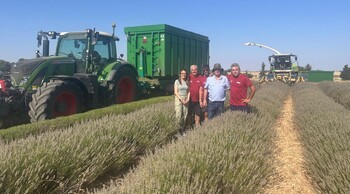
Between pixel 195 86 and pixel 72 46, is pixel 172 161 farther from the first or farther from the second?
pixel 72 46

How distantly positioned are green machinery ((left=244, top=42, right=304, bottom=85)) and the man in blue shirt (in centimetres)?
1941

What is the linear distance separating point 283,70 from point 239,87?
816 inches

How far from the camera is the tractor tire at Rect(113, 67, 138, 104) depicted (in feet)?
29.6

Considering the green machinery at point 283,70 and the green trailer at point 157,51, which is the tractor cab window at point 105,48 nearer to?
the green trailer at point 157,51

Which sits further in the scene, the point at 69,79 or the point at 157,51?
the point at 157,51

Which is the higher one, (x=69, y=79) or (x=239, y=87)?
(x=69, y=79)

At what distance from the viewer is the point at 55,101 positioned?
22.2 ft

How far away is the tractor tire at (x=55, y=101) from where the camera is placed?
20.9 ft

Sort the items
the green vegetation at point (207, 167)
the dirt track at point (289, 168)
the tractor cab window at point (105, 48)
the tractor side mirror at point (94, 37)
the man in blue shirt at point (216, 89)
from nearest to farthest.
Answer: the green vegetation at point (207, 167), the dirt track at point (289, 168), the man in blue shirt at point (216, 89), the tractor side mirror at point (94, 37), the tractor cab window at point (105, 48)

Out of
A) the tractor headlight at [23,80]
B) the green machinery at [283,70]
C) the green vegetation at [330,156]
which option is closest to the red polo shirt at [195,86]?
the green vegetation at [330,156]

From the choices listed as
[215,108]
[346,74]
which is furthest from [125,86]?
[346,74]

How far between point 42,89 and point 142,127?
8.96 feet

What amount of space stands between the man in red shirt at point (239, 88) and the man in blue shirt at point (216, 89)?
0.17 m

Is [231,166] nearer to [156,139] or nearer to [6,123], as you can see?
[156,139]
